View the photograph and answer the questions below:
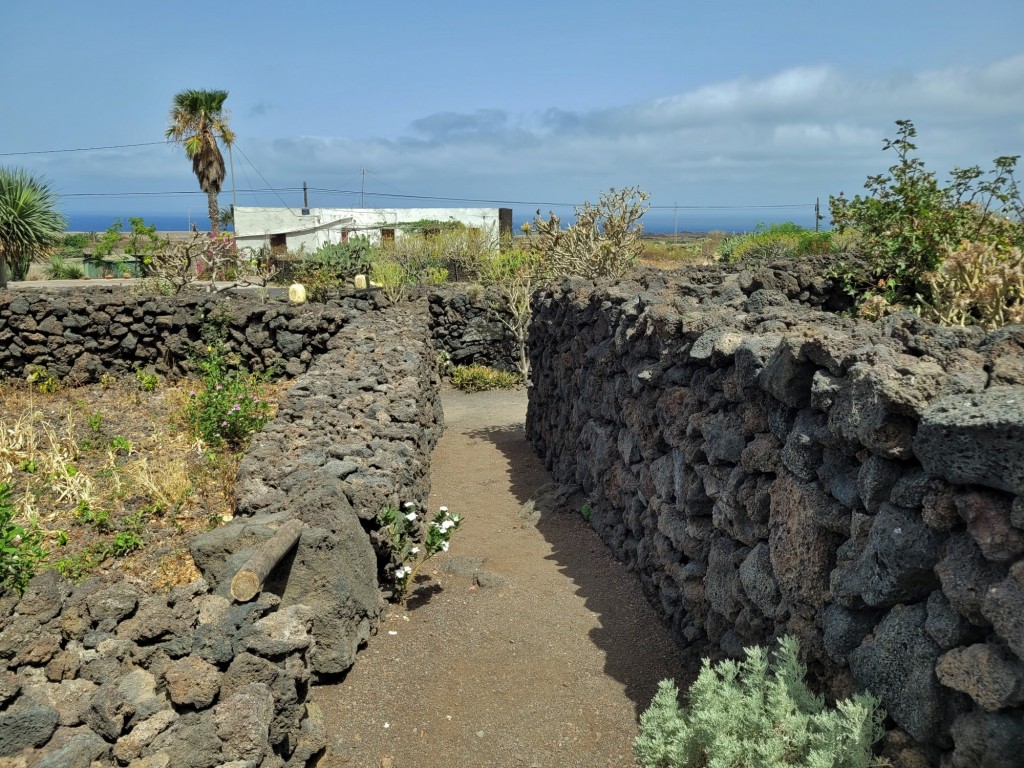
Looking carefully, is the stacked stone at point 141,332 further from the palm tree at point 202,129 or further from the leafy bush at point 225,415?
the palm tree at point 202,129

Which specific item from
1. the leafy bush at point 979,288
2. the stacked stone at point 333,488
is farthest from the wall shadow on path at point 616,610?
the leafy bush at point 979,288

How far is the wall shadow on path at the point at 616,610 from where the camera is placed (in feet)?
16.7

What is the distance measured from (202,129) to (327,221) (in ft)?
28.9

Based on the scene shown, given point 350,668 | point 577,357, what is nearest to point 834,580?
point 350,668

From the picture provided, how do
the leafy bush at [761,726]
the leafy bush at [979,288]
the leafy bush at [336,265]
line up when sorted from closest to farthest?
the leafy bush at [761,726], the leafy bush at [979,288], the leafy bush at [336,265]

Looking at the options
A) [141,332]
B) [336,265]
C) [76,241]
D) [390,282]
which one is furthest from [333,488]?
[76,241]

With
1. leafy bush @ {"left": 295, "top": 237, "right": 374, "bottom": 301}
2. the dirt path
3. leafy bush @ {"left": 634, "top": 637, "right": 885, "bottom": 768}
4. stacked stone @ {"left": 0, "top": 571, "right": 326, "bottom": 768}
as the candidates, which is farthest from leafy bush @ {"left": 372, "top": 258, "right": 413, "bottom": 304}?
leafy bush @ {"left": 634, "top": 637, "right": 885, "bottom": 768}

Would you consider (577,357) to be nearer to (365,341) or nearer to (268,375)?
(365,341)

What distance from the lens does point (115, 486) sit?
625cm

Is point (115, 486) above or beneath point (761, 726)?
above

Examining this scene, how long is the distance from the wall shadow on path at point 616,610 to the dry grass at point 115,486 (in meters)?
2.65

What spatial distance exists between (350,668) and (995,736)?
3.63 meters

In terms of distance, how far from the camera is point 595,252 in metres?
12.1

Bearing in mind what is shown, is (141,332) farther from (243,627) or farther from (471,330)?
(243,627)
